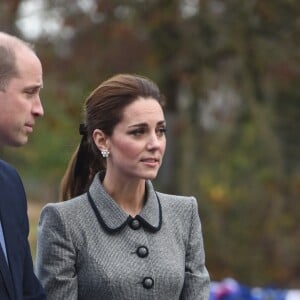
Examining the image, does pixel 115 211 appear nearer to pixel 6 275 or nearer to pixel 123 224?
pixel 123 224

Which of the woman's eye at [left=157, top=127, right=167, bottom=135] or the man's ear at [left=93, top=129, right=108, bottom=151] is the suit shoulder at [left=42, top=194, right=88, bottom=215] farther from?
the woman's eye at [left=157, top=127, right=167, bottom=135]

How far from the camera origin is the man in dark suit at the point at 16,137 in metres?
3.74

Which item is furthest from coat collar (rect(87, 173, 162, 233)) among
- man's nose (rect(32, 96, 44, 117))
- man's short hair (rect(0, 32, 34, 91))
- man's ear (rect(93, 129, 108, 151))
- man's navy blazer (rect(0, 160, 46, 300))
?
man's short hair (rect(0, 32, 34, 91))

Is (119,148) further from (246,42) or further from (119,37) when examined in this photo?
(119,37)

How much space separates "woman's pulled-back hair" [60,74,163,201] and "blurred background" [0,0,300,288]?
10021 mm

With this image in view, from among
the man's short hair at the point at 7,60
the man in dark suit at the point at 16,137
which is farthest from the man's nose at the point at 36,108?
the man's short hair at the point at 7,60

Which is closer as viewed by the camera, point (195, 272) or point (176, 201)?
point (195, 272)

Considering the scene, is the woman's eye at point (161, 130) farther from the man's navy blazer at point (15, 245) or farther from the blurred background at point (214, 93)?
the blurred background at point (214, 93)

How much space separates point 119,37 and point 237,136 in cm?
238

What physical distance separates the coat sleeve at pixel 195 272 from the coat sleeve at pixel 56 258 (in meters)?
0.41

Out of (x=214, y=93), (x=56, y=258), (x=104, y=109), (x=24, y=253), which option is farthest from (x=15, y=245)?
(x=214, y=93)

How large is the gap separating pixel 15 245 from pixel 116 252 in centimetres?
45

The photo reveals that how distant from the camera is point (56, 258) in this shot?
402cm

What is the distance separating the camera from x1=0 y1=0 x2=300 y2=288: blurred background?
1473 cm
